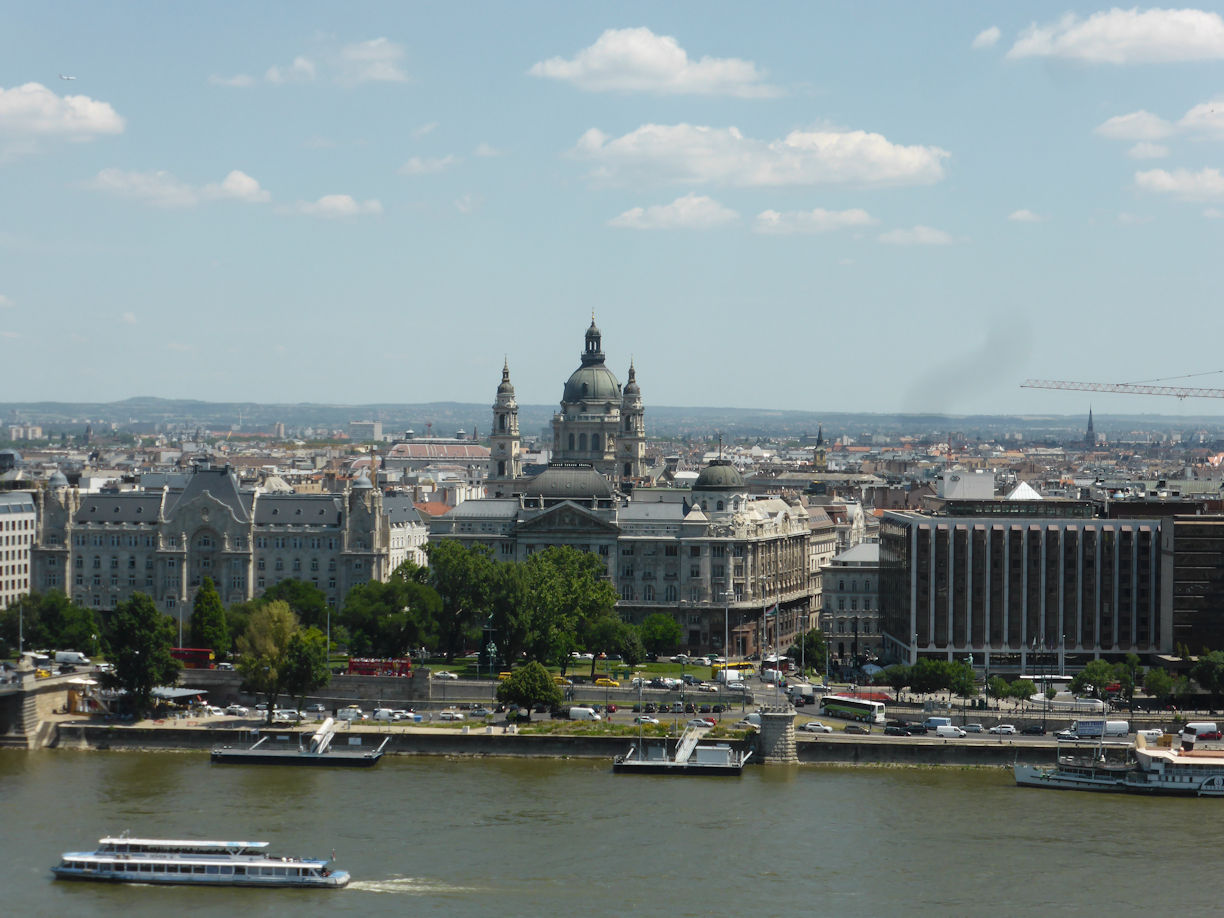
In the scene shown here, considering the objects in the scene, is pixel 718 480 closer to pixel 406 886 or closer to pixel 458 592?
pixel 458 592

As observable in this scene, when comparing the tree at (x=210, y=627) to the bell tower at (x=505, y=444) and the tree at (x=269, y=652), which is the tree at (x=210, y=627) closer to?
the tree at (x=269, y=652)

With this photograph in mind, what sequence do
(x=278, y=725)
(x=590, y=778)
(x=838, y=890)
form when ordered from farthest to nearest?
1. (x=278, y=725)
2. (x=590, y=778)
3. (x=838, y=890)

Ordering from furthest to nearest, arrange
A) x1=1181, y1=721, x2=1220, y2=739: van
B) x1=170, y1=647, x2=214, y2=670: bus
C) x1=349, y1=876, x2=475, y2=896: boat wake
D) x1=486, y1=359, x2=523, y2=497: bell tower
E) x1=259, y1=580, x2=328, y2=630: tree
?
x1=486, y1=359, x2=523, y2=497: bell tower, x1=259, y1=580, x2=328, y2=630: tree, x1=170, y1=647, x2=214, y2=670: bus, x1=1181, y1=721, x2=1220, y2=739: van, x1=349, y1=876, x2=475, y2=896: boat wake

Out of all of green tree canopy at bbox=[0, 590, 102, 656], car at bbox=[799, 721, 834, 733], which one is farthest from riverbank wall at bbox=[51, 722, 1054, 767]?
green tree canopy at bbox=[0, 590, 102, 656]

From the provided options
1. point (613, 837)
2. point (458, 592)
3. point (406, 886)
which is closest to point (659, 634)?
point (458, 592)

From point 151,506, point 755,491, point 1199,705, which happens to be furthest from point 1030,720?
point 755,491

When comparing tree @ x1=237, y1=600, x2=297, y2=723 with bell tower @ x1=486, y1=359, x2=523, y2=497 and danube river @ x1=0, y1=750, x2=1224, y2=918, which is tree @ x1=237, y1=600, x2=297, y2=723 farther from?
bell tower @ x1=486, y1=359, x2=523, y2=497

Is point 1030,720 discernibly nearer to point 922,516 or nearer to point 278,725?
point 922,516
